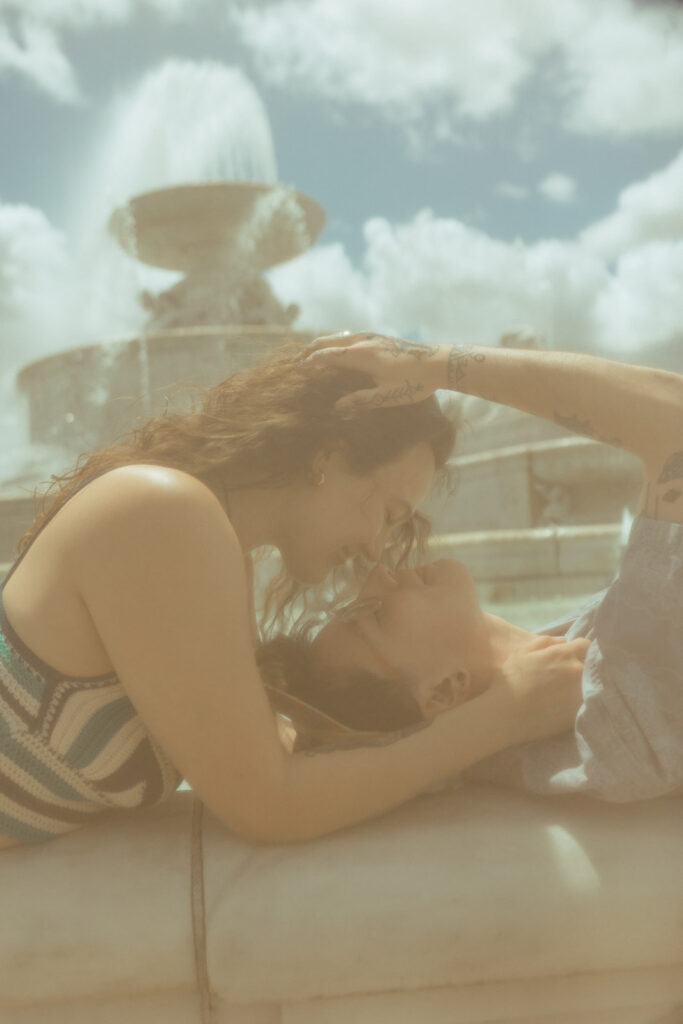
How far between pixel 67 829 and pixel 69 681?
0.99 feet

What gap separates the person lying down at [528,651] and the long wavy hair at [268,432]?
0.28m

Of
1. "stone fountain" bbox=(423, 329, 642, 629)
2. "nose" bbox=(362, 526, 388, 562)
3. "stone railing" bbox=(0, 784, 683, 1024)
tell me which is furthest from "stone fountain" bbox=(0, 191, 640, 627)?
"stone railing" bbox=(0, 784, 683, 1024)

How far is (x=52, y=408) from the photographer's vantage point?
73.6 feet

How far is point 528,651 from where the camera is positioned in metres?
2.05

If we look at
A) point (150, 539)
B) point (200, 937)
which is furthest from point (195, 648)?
point (200, 937)

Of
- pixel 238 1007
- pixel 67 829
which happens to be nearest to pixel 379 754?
pixel 238 1007

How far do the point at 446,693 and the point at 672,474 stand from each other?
605 mm

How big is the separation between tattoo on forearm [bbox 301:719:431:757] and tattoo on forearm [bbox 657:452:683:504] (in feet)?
2.00

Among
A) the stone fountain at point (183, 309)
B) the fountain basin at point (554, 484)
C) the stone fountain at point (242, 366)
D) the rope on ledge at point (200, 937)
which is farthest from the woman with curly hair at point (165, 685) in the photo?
the stone fountain at point (183, 309)

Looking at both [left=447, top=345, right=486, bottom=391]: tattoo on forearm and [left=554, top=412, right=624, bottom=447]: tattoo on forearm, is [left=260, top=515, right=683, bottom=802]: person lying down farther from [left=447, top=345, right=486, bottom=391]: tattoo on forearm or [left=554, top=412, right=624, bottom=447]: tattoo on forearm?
[left=447, top=345, right=486, bottom=391]: tattoo on forearm

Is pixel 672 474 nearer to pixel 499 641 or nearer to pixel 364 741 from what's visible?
pixel 499 641

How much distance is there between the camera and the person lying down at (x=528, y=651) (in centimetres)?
179

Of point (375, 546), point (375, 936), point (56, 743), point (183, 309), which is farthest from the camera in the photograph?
point (183, 309)

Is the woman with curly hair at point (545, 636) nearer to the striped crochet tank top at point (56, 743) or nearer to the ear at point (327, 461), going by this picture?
the ear at point (327, 461)
